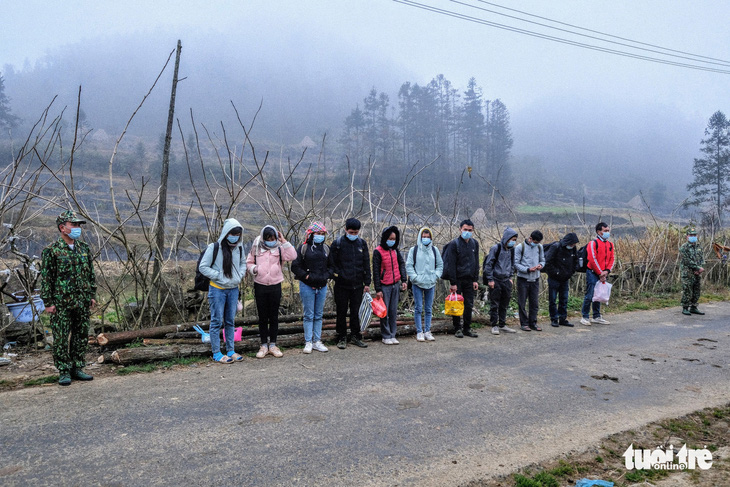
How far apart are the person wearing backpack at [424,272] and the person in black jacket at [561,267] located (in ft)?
8.12

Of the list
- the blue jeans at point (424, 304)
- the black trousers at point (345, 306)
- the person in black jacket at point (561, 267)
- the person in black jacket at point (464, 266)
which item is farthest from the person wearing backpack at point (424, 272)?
the person in black jacket at point (561, 267)

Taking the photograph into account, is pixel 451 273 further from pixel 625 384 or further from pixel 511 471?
pixel 511 471

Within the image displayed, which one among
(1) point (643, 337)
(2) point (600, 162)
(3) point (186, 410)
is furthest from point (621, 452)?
(2) point (600, 162)

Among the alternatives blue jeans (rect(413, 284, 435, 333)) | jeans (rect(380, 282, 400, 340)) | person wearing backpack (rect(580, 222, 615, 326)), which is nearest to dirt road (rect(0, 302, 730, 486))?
jeans (rect(380, 282, 400, 340))

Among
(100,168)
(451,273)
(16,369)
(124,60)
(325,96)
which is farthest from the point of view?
(124,60)

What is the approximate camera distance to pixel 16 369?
5.32 meters

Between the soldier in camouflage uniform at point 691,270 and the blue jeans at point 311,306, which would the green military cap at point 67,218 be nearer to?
the blue jeans at point 311,306

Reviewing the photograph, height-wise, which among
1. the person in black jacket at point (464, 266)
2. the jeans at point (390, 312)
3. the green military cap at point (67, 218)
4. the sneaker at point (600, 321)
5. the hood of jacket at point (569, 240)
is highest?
the green military cap at point (67, 218)

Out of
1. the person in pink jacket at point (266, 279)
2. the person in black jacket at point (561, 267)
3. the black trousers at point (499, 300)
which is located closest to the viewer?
the person in pink jacket at point (266, 279)

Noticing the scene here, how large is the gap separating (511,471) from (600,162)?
139m

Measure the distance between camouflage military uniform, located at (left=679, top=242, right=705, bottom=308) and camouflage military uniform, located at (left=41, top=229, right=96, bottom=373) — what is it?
1070cm

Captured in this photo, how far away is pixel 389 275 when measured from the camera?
6.70 m

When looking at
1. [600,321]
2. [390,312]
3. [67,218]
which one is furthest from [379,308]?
[600,321]

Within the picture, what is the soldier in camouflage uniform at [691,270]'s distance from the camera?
367 inches
